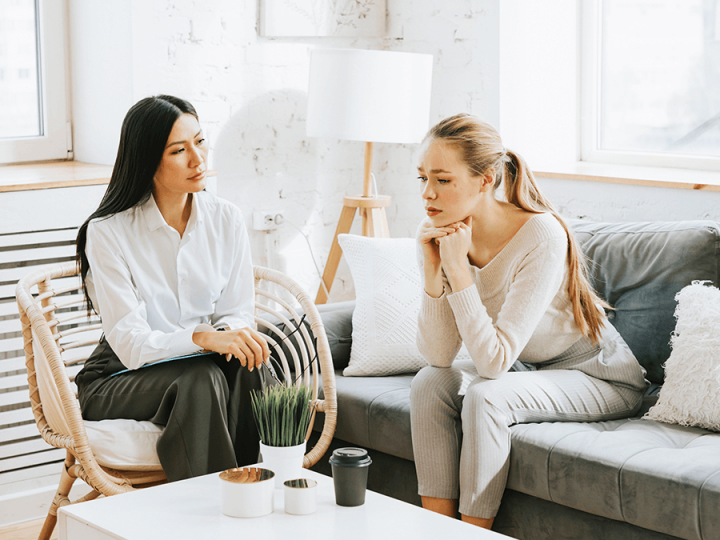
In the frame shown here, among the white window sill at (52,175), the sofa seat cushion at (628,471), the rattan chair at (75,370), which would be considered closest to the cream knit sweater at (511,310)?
the sofa seat cushion at (628,471)

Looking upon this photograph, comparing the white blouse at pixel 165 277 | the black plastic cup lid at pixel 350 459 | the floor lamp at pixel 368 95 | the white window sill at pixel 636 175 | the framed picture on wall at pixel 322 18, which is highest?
the framed picture on wall at pixel 322 18

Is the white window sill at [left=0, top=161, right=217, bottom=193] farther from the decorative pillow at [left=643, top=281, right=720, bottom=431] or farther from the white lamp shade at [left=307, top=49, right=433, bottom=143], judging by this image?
the decorative pillow at [left=643, top=281, right=720, bottom=431]

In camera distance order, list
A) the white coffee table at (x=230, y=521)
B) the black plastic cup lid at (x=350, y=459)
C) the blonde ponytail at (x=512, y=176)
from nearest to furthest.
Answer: the white coffee table at (x=230, y=521) → the black plastic cup lid at (x=350, y=459) → the blonde ponytail at (x=512, y=176)

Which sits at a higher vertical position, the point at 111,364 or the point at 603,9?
the point at 603,9

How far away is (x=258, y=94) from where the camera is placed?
3090mm

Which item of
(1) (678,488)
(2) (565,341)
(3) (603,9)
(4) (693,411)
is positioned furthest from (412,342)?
(3) (603,9)

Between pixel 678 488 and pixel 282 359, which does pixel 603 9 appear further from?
pixel 678 488

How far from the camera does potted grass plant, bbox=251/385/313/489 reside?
5.02 feet

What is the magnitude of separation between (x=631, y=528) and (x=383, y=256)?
1060 mm

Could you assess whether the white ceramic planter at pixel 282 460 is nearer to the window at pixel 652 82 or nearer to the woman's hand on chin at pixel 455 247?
the woman's hand on chin at pixel 455 247

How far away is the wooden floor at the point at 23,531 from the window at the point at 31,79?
118 centimetres

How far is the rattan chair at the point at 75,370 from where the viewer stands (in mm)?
1858

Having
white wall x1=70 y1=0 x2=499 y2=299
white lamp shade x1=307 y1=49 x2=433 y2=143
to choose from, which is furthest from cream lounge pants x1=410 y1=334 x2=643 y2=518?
white wall x1=70 y1=0 x2=499 y2=299

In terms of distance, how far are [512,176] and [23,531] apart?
1717mm
